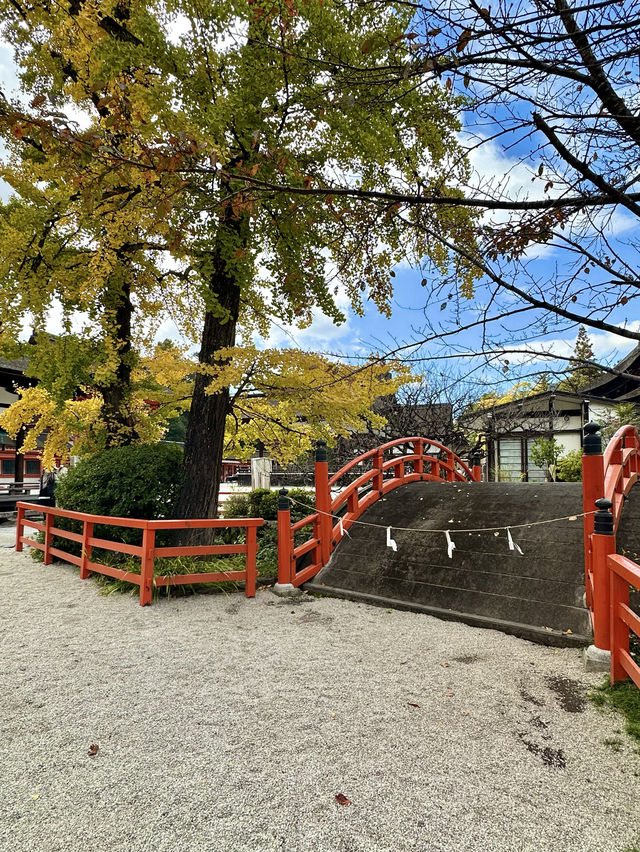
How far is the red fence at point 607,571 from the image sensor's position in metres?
3.12

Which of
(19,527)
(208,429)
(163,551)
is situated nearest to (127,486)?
(208,429)

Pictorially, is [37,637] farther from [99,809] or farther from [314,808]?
[314,808]

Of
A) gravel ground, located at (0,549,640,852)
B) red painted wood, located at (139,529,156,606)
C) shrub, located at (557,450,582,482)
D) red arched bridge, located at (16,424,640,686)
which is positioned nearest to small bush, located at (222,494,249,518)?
red arched bridge, located at (16,424,640,686)

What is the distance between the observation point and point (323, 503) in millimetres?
6840

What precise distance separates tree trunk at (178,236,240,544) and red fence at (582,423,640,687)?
5.12 metres

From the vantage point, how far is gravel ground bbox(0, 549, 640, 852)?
2.11 m

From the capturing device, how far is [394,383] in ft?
22.4

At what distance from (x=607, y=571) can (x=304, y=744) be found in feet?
8.54

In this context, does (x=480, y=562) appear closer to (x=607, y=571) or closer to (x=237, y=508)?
(x=607, y=571)

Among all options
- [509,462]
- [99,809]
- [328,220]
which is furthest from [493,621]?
[509,462]

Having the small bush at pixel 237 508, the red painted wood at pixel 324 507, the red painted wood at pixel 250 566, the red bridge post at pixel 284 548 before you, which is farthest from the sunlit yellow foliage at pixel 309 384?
the small bush at pixel 237 508

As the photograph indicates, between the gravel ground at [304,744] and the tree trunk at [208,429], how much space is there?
8.85ft

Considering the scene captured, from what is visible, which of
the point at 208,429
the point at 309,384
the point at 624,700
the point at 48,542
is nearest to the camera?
the point at 624,700

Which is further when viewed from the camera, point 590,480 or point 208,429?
point 208,429
